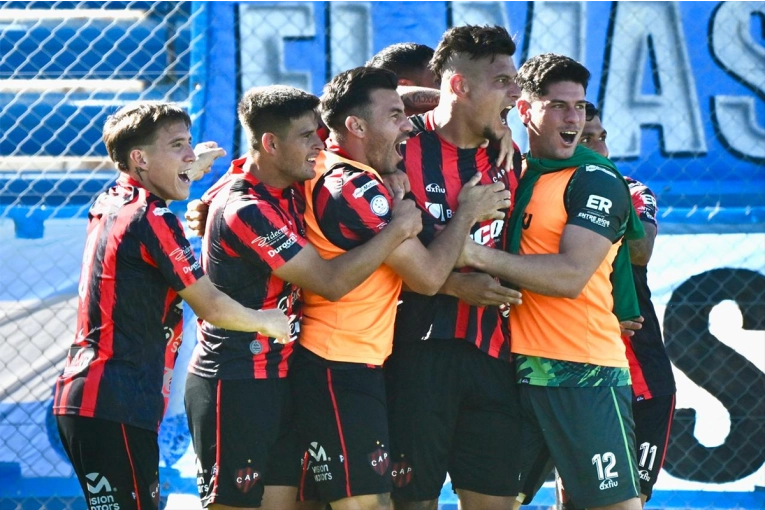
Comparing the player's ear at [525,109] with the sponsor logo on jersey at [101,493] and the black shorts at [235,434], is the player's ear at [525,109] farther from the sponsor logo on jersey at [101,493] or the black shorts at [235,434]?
the sponsor logo on jersey at [101,493]

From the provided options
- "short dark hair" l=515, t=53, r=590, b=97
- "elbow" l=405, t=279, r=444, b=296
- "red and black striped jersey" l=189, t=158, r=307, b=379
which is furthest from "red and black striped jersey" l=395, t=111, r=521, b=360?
"red and black striped jersey" l=189, t=158, r=307, b=379

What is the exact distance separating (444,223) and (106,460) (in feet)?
4.84

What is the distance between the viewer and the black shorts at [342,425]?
12.3 feet

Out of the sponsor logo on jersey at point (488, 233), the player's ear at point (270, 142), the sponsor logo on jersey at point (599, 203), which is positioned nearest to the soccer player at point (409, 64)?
the sponsor logo on jersey at point (488, 233)

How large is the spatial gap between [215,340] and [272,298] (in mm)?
258

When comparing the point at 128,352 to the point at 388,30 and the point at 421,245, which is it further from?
the point at 388,30

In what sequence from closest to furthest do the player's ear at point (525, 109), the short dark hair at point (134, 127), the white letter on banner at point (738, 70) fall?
1. the short dark hair at point (134, 127)
2. the player's ear at point (525, 109)
3. the white letter on banner at point (738, 70)

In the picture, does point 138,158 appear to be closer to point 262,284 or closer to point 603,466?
point 262,284

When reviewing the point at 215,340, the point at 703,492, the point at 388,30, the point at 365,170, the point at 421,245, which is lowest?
the point at 703,492

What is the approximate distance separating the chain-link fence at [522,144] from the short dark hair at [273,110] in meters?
1.85

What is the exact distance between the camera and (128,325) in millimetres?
3615

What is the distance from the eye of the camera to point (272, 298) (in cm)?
388

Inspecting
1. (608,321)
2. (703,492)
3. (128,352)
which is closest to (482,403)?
(608,321)

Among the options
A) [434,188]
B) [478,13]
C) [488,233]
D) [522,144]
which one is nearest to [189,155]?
[434,188]
